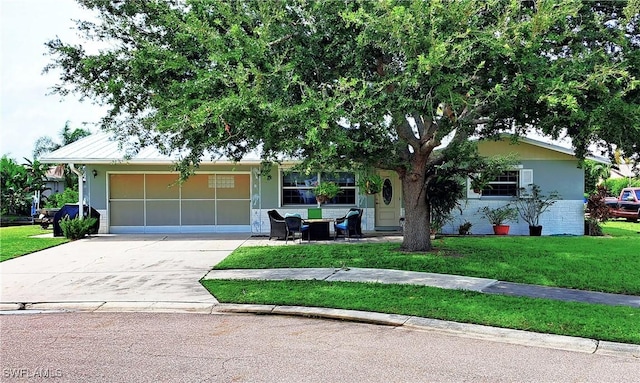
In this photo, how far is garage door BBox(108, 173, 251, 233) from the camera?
1977 centimetres

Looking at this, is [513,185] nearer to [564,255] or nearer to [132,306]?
[564,255]

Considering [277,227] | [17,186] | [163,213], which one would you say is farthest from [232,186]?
[17,186]

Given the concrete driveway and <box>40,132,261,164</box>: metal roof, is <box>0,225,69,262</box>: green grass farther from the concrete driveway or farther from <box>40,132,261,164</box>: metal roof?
<box>40,132,261,164</box>: metal roof

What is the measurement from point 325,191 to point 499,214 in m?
6.34

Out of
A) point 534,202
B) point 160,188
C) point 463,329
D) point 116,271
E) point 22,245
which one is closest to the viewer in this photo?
point 463,329

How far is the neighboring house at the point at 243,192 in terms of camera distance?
60.3 ft

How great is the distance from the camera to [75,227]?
17.2 meters

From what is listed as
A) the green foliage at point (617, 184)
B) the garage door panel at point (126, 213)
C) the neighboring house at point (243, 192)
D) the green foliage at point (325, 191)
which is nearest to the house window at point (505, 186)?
the neighboring house at point (243, 192)

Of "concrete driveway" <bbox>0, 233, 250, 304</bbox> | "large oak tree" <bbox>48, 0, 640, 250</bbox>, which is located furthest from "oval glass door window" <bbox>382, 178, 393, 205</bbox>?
"large oak tree" <bbox>48, 0, 640, 250</bbox>

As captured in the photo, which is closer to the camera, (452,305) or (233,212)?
(452,305)

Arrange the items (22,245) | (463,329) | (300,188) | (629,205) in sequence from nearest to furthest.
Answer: (463,329), (22,245), (300,188), (629,205)

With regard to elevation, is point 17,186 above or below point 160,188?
above

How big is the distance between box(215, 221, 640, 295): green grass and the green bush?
6774mm

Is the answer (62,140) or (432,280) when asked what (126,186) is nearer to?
(432,280)
